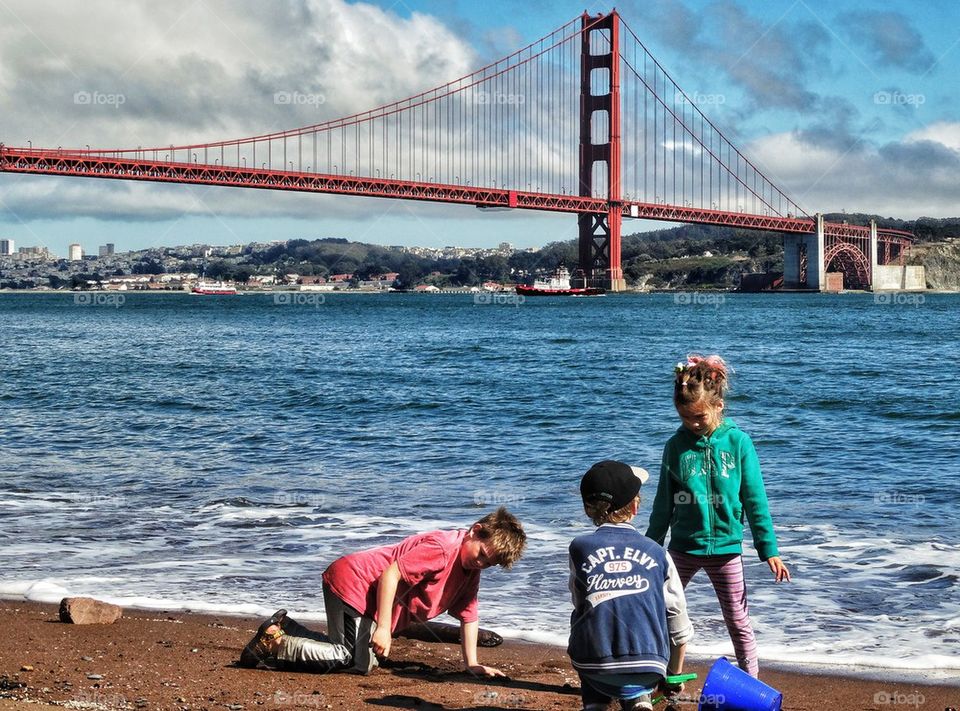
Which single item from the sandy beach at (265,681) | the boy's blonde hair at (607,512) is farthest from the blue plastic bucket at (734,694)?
the boy's blonde hair at (607,512)

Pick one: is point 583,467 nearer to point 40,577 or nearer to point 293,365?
point 40,577

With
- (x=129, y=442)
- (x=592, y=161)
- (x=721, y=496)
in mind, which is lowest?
(x=129, y=442)

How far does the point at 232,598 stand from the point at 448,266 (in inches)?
6099

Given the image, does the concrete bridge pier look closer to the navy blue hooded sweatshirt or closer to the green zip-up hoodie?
the green zip-up hoodie

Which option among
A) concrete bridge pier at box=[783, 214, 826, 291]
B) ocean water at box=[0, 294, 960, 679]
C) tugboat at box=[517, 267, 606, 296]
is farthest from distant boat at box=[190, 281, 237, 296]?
ocean water at box=[0, 294, 960, 679]

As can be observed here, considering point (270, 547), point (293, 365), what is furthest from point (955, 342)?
point (270, 547)

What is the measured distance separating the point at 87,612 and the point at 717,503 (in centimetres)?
284

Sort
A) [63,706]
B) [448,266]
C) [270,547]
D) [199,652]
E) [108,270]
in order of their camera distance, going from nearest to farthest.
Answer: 1. [63,706]
2. [199,652]
3. [270,547]
4. [448,266]
5. [108,270]

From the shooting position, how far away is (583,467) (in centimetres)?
1084

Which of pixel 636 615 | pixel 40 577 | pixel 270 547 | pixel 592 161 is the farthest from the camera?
pixel 592 161

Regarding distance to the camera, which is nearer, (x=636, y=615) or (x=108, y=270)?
(x=636, y=615)

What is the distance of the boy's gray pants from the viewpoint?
4441mm

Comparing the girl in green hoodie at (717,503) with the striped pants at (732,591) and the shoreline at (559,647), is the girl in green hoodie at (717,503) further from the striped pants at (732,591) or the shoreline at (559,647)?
the shoreline at (559,647)

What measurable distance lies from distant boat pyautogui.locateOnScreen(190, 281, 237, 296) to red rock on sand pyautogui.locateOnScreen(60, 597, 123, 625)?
13838 centimetres
